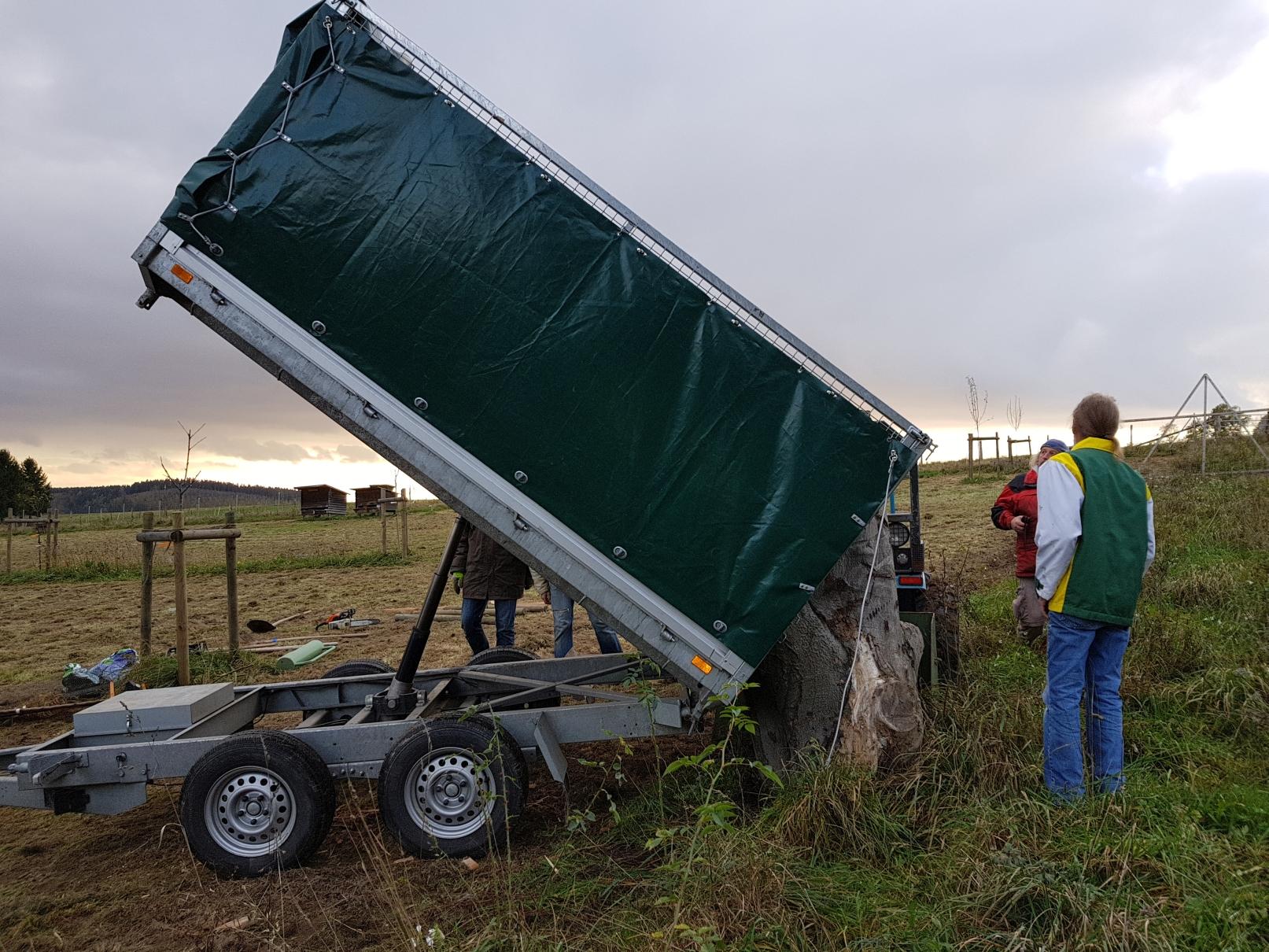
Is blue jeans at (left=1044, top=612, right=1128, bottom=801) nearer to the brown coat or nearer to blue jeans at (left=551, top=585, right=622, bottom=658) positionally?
blue jeans at (left=551, top=585, right=622, bottom=658)

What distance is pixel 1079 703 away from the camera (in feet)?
13.7

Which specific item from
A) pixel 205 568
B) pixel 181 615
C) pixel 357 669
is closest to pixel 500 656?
pixel 357 669

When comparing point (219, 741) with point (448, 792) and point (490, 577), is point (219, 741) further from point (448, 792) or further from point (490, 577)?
point (490, 577)

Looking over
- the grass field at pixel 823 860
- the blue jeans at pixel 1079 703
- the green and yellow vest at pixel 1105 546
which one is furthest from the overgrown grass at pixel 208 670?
the green and yellow vest at pixel 1105 546

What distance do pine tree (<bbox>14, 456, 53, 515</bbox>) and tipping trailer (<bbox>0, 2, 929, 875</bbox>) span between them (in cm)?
6356

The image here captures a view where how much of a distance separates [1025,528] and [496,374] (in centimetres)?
473

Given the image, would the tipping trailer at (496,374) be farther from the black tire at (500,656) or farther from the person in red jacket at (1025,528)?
the person in red jacket at (1025,528)

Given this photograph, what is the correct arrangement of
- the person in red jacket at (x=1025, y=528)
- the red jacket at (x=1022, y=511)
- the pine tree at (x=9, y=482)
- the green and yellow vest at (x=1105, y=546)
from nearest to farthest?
the green and yellow vest at (x=1105, y=546)
the person in red jacket at (x=1025, y=528)
the red jacket at (x=1022, y=511)
the pine tree at (x=9, y=482)

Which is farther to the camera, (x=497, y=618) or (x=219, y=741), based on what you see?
(x=497, y=618)

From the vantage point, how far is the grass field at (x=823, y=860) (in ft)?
10.2

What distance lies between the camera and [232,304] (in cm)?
433

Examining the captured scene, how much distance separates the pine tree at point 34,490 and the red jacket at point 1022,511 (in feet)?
212

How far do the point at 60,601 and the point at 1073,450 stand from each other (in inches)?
782

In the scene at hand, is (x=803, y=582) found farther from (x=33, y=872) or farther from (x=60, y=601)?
(x=60, y=601)
